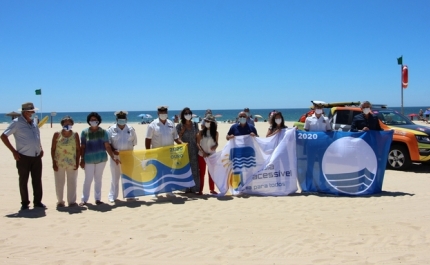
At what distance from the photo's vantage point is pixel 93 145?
7020mm

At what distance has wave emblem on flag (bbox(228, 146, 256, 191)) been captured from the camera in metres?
8.06

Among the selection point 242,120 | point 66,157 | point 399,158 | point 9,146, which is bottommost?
point 399,158

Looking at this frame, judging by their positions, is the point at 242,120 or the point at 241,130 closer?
the point at 242,120

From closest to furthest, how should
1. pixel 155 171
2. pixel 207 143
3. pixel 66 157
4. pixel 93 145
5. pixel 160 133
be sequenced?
pixel 66 157, pixel 93 145, pixel 155 171, pixel 160 133, pixel 207 143

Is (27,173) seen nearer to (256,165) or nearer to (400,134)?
(256,165)

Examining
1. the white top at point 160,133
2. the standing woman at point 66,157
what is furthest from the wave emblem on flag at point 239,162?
the standing woman at point 66,157

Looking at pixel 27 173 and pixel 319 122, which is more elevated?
pixel 319 122

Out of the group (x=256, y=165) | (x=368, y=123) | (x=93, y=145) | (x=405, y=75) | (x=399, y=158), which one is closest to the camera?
(x=93, y=145)

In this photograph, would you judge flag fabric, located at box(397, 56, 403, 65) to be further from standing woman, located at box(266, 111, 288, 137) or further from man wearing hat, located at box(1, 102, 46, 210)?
man wearing hat, located at box(1, 102, 46, 210)

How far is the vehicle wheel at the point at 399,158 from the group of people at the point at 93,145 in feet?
10.5

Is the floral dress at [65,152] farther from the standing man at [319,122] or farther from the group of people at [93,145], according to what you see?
the standing man at [319,122]

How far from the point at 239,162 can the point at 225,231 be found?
2640mm

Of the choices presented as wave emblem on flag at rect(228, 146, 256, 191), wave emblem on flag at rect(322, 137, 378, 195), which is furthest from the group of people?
wave emblem on flag at rect(322, 137, 378, 195)

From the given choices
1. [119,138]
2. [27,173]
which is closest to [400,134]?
[119,138]
